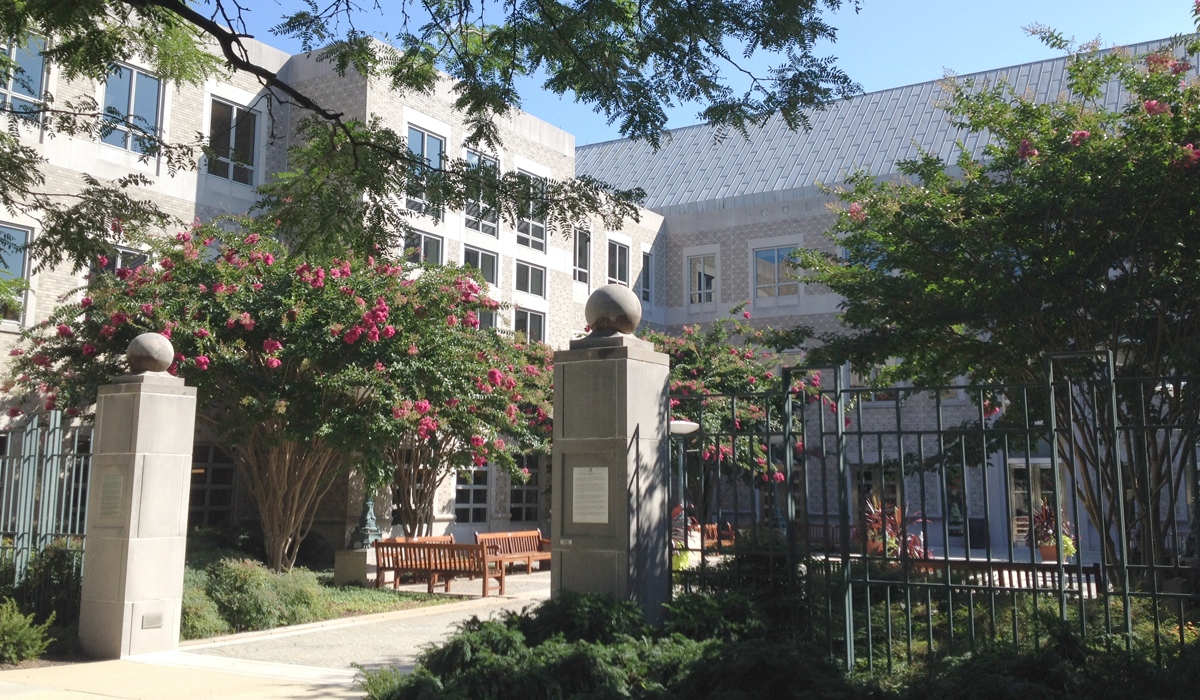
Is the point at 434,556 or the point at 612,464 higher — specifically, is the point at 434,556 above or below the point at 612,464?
below

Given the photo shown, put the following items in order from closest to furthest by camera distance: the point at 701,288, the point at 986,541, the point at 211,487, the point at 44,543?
the point at 986,541 < the point at 44,543 < the point at 211,487 < the point at 701,288

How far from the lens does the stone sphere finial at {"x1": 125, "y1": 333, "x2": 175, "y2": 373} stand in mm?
10172

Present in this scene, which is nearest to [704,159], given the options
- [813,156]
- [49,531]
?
[813,156]

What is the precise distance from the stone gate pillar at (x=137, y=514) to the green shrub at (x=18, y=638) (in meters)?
0.54

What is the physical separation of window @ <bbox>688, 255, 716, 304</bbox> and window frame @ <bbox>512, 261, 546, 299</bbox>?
24.5 feet

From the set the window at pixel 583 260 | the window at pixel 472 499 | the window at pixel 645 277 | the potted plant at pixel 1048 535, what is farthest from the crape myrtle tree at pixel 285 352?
the window at pixel 645 277

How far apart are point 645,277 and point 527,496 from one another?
9613 mm

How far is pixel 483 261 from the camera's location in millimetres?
25906

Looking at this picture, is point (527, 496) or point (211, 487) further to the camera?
point (527, 496)

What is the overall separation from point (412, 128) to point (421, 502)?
9.28 m

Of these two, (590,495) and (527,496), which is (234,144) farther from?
(590,495)

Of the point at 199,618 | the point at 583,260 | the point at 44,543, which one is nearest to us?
the point at 44,543

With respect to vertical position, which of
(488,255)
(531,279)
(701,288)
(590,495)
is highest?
(701,288)

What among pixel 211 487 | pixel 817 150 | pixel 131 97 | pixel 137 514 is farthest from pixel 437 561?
pixel 817 150
